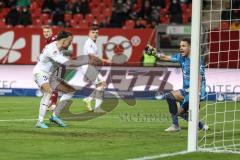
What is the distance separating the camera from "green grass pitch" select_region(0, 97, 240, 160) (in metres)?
10.6

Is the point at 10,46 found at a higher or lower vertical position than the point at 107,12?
lower

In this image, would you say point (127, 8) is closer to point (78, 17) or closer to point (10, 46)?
point (78, 17)

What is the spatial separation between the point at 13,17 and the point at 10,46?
2801mm

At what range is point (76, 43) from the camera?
83.9ft

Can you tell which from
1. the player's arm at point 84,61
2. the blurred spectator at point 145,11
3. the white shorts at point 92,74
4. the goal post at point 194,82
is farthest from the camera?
the blurred spectator at point 145,11

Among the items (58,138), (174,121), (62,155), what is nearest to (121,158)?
(62,155)

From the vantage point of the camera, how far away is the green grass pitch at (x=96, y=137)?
416 inches

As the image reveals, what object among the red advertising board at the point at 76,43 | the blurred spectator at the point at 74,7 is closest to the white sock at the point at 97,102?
the red advertising board at the point at 76,43

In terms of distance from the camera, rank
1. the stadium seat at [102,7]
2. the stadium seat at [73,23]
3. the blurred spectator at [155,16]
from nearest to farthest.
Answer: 1. the blurred spectator at [155,16]
2. the stadium seat at [73,23]
3. the stadium seat at [102,7]

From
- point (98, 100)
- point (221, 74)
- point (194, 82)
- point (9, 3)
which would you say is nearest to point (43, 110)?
point (194, 82)

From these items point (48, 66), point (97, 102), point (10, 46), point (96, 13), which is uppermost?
point (96, 13)

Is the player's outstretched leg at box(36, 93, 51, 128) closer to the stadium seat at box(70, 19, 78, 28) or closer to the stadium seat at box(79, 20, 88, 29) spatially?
the stadium seat at box(79, 20, 88, 29)

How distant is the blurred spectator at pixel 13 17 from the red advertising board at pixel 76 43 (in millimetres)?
2221

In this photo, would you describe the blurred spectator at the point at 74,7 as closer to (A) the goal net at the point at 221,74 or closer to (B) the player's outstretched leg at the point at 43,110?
(A) the goal net at the point at 221,74
